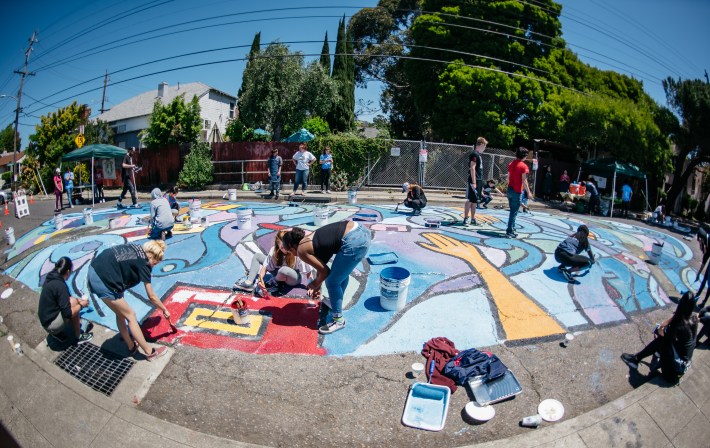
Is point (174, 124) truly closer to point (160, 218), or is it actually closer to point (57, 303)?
point (160, 218)

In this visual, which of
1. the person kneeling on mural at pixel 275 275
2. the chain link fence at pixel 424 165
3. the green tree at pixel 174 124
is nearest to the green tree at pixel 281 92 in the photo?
the green tree at pixel 174 124

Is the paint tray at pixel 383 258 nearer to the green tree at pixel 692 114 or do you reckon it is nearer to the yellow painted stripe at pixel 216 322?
the yellow painted stripe at pixel 216 322

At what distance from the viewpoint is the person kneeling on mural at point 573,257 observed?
7180mm

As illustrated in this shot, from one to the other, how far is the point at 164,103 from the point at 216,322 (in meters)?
40.1

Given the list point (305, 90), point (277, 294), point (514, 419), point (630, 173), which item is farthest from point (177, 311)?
point (305, 90)

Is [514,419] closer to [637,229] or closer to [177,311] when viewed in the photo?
[177,311]

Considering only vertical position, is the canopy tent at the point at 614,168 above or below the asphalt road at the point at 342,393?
above

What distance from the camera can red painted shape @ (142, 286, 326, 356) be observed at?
5062 mm

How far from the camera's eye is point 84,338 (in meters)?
5.27

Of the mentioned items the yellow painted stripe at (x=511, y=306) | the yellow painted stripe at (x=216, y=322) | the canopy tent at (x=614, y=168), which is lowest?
the yellow painted stripe at (x=216, y=322)

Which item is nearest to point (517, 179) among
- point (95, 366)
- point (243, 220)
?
point (243, 220)

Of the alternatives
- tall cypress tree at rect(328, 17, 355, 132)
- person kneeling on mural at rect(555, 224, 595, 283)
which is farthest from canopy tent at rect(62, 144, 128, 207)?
tall cypress tree at rect(328, 17, 355, 132)

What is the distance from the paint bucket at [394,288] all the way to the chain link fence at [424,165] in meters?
12.2

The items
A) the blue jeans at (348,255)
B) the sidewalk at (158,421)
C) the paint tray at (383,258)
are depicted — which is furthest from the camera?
the paint tray at (383,258)
